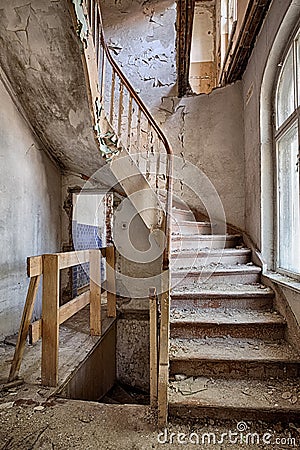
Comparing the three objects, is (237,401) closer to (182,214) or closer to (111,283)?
(111,283)

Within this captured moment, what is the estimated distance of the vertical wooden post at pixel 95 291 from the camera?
338 cm

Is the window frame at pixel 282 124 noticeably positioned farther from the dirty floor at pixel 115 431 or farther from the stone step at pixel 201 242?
the dirty floor at pixel 115 431

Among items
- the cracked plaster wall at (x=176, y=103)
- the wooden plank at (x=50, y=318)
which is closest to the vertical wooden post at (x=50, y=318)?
the wooden plank at (x=50, y=318)

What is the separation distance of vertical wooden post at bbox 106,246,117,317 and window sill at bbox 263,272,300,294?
1.92m

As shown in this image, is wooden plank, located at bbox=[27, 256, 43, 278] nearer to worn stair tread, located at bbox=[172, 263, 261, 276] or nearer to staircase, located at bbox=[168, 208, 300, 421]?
staircase, located at bbox=[168, 208, 300, 421]

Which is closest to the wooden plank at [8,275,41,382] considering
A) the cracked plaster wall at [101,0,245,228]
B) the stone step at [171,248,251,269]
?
the stone step at [171,248,251,269]

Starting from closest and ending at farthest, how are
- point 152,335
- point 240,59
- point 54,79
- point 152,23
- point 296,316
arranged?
point 152,335 < point 296,316 < point 54,79 < point 240,59 < point 152,23

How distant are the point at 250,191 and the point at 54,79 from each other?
2.54 metres

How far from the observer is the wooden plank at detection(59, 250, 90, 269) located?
243cm

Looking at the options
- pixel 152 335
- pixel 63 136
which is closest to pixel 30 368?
pixel 152 335

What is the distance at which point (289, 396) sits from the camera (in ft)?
6.55

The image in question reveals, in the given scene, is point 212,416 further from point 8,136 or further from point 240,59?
point 240,59

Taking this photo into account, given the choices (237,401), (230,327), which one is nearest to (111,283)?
(230,327)

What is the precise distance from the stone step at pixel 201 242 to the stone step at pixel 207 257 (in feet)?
0.78
